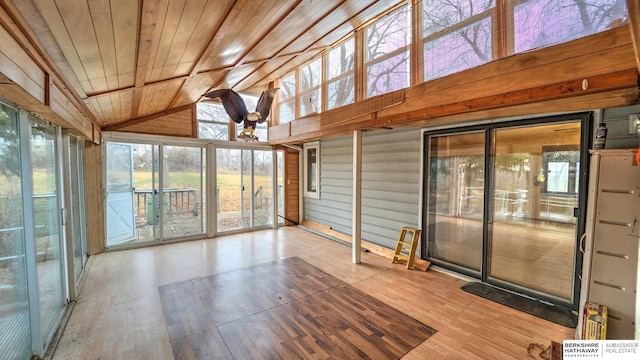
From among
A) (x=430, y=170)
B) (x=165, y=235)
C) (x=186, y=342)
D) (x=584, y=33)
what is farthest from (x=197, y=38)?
(x=165, y=235)

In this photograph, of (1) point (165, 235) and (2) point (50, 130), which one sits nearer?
(2) point (50, 130)

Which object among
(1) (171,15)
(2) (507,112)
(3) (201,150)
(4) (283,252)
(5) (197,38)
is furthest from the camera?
(3) (201,150)

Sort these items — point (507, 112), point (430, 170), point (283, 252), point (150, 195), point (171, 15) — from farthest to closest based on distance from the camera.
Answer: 1. point (150, 195)
2. point (283, 252)
3. point (430, 170)
4. point (507, 112)
5. point (171, 15)

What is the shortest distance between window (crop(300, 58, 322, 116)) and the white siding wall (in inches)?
37.9

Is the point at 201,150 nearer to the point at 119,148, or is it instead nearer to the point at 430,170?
the point at 119,148

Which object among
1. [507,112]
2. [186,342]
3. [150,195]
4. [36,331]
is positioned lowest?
[186,342]

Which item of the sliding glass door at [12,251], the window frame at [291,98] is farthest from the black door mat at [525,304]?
the window frame at [291,98]

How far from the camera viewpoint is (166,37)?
6.76 ft

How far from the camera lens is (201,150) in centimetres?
590

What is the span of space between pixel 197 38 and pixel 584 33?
3.22 metres

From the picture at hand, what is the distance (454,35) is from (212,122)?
5.16 metres

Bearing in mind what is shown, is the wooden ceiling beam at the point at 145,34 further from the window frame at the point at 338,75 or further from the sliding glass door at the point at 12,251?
the window frame at the point at 338,75

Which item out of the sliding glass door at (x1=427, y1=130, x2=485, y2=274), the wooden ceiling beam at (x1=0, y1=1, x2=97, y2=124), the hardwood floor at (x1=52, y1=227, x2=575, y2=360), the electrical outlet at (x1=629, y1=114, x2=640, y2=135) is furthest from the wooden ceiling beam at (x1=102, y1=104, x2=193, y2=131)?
the electrical outlet at (x1=629, y1=114, x2=640, y2=135)

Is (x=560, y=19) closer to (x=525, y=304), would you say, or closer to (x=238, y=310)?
(x=525, y=304)
